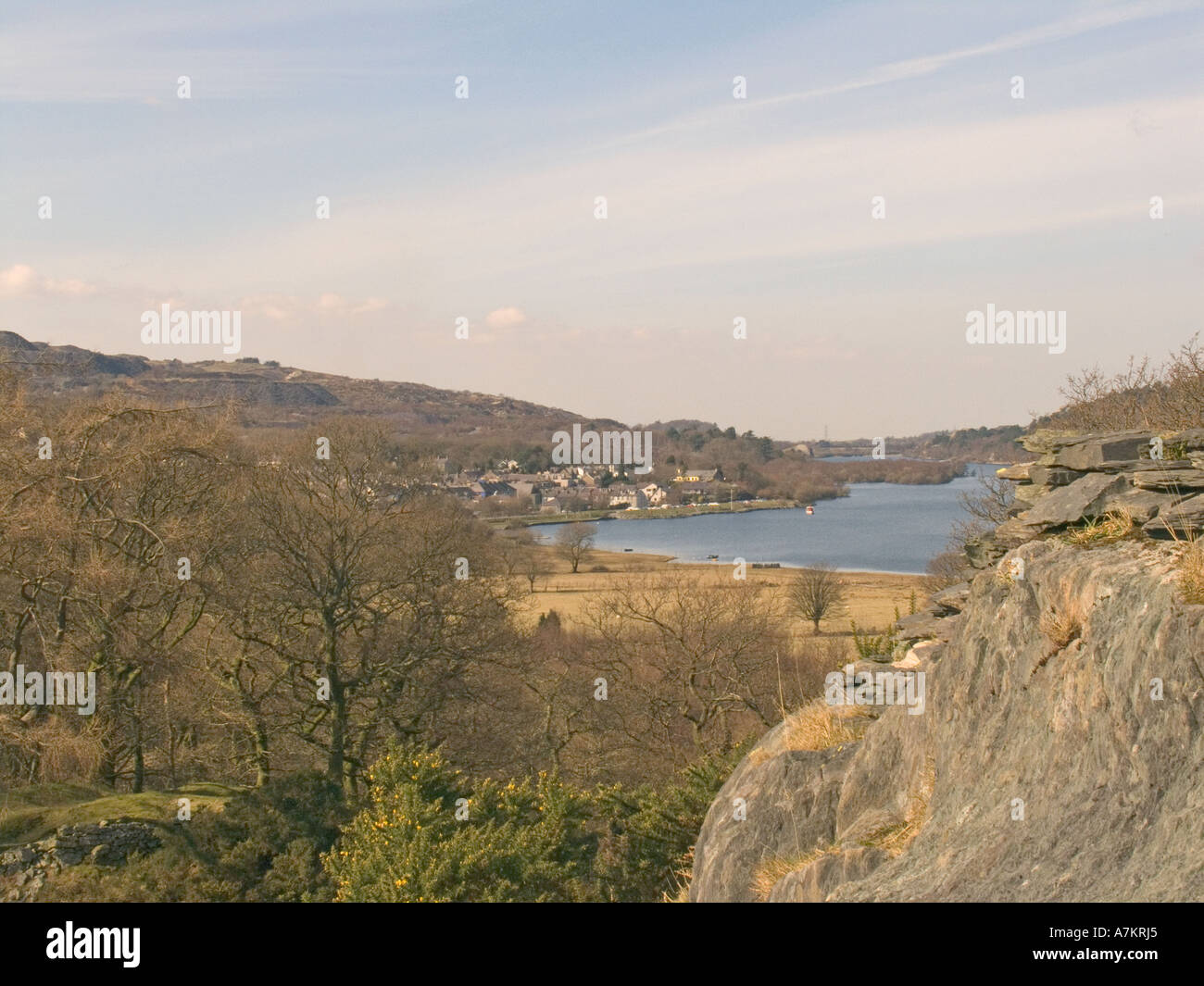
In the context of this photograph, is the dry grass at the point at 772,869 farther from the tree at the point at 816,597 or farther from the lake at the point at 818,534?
the lake at the point at 818,534

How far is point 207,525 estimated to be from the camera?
22.0m

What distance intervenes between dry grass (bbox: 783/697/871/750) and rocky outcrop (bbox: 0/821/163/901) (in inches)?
471

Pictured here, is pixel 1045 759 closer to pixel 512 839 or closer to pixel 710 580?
pixel 512 839

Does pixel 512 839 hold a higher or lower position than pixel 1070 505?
lower

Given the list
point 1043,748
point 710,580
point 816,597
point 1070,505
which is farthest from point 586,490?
point 1043,748

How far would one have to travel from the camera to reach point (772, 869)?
8.33m

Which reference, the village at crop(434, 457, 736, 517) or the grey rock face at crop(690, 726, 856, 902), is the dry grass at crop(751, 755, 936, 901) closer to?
the grey rock face at crop(690, 726, 856, 902)

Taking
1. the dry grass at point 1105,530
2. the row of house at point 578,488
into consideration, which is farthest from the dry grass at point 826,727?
the row of house at point 578,488

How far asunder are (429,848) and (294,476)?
1392cm

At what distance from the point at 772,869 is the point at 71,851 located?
1316 centimetres

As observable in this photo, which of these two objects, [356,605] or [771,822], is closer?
[771,822]

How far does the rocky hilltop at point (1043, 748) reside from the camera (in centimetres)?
536

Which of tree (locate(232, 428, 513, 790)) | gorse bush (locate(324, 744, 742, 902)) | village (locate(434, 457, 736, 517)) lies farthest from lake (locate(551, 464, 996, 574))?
gorse bush (locate(324, 744, 742, 902))

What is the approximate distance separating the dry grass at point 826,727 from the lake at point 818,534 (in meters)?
47.5
